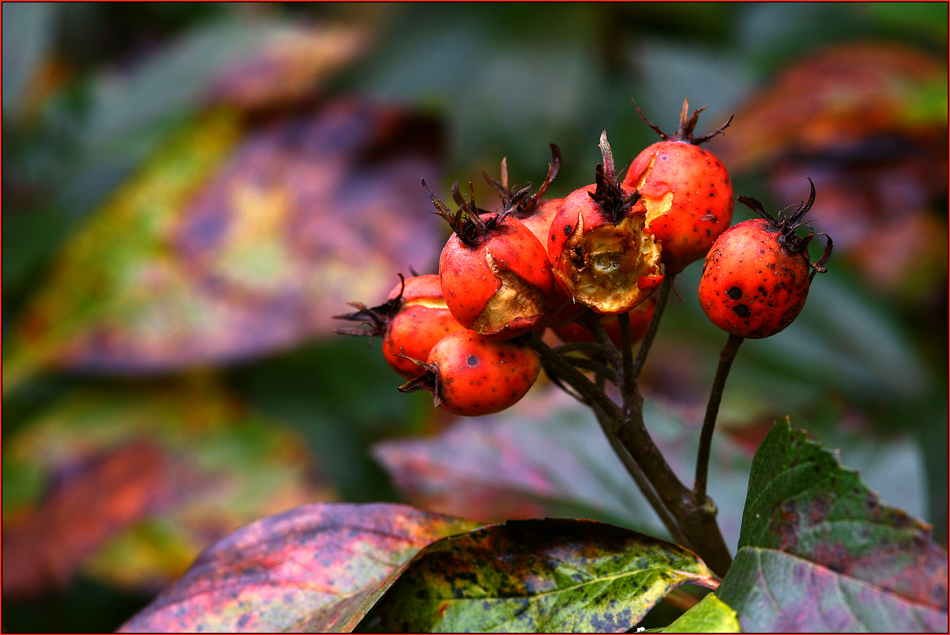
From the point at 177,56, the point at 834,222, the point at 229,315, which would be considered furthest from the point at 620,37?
the point at 229,315

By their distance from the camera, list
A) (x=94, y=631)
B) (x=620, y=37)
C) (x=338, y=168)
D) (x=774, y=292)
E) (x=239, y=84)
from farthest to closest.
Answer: (x=620, y=37), (x=239, y=84), (x=338, y=168), (x=94, y=631), (x=774, y=292)

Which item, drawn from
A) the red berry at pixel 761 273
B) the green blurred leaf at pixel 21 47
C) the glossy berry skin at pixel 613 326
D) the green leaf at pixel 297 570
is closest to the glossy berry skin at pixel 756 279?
the red berry at pixel 761 273

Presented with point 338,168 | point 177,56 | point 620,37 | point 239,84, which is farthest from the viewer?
point 620,37

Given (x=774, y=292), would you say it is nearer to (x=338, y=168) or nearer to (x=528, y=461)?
(x=528, y=461)

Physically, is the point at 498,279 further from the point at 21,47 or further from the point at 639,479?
the point at 21,47

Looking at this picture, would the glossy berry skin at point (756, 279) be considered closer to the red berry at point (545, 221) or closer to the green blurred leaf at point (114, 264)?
the red berry at point (545, 221)

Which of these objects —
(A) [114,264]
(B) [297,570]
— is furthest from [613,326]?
(A) [114,264]
